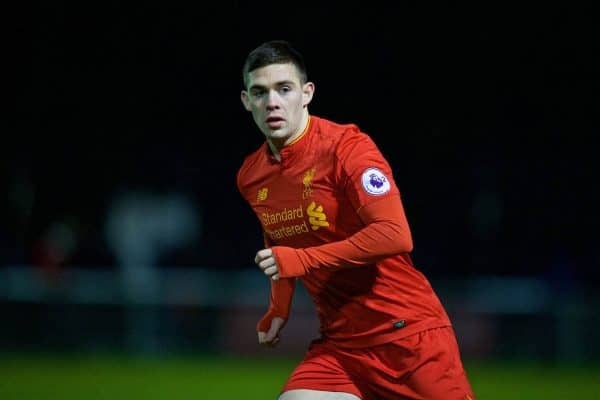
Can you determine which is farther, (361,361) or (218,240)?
(218,240)

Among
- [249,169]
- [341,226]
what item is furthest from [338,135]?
[249,169]

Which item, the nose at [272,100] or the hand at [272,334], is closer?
the nose at [272,100]

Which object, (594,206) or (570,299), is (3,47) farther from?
(570,299)

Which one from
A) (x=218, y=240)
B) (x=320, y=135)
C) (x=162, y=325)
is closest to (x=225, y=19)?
(x=218, y=240)

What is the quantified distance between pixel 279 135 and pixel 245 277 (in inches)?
305

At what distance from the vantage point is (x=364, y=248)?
438 centimetres

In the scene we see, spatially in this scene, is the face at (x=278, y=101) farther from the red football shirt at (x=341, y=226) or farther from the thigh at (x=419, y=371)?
the thigh at (x=419, y=371)

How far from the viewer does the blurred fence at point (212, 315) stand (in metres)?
11.7

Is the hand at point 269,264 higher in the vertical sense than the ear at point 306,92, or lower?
lower

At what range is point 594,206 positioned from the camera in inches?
667

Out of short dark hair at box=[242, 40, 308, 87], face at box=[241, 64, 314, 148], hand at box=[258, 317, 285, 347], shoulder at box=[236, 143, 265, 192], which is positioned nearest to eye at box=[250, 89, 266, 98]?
face at box=[241, 64, 314, 148]

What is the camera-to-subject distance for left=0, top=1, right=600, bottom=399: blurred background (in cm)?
1184

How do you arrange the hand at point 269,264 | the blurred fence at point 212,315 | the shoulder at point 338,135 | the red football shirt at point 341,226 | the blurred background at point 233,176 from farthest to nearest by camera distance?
1. the blurred background at point 233,176
2. the blurred fence at point 212,315
3. the shoulder at point 338,135
4. the red football shirt at point 341,226
5. the hand at point 269,264

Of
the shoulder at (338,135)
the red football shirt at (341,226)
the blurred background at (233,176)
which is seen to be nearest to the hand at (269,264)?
the red football shirt at (341,226)
